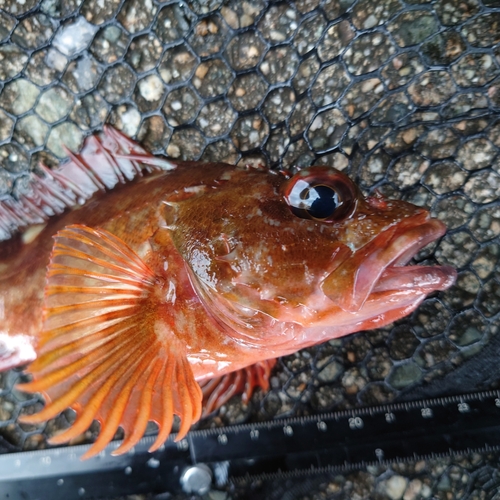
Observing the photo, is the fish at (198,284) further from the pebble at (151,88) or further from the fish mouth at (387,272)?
the pebble at (151,88)

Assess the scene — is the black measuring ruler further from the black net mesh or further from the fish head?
the fish head

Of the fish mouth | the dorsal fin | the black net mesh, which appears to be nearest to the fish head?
the fish mouth

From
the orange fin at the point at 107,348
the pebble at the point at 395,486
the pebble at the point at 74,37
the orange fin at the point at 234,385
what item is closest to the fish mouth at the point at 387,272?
the orange fin at the point at 107,348

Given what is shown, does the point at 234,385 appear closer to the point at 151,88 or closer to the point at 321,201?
the point at 321,201

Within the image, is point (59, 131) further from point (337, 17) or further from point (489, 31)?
point (489, 31)

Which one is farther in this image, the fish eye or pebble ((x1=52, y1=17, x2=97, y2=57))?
pebble ((x1=52, y1=17, x2=97, y2=57))

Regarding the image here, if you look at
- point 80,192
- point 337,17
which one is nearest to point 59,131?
point 80,192

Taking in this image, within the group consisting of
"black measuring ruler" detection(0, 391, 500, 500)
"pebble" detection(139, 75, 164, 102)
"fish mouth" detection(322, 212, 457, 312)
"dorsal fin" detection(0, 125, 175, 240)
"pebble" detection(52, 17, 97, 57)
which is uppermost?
"pebble" detection(52, 17, 97, 57)
